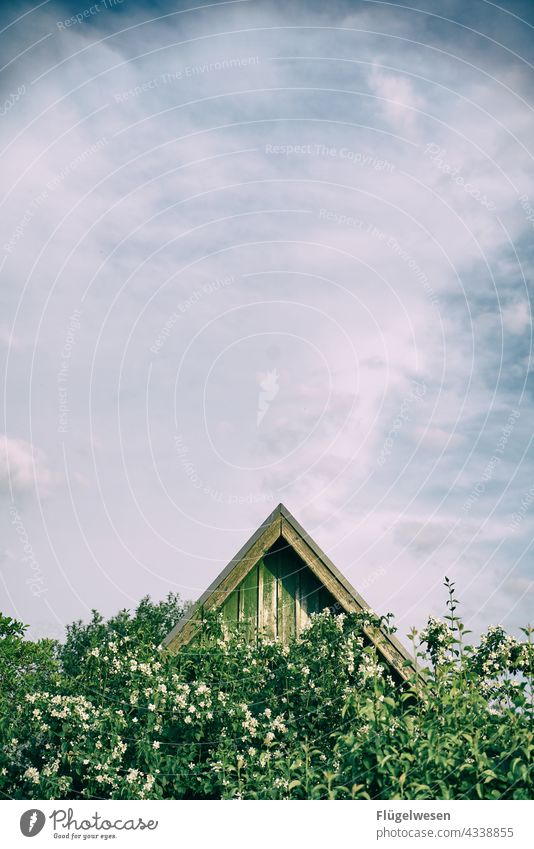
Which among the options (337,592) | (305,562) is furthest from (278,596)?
(337,592)

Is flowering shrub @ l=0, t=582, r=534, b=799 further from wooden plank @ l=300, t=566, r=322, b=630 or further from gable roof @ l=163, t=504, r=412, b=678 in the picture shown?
wooden plank @ l=300, t=566, r=322, b=630

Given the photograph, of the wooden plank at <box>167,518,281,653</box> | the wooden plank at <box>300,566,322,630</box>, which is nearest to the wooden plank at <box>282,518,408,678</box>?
the wooden plank at <box>300,566,322,630</box>

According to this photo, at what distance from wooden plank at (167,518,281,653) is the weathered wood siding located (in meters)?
0.66

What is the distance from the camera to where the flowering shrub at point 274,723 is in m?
6.80

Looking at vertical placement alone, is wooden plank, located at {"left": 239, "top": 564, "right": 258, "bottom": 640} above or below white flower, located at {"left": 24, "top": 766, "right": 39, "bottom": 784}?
above

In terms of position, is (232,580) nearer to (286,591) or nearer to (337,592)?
(286,591)

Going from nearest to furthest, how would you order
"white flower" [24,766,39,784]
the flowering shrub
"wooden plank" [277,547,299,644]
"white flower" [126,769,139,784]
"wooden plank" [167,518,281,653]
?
the flowering shrub, "white flower" [126,769,139,784], "white flower" [24,766,39,784], "wooden plank" [167,518,281,653], "wooden plank" [277,547,299,644]

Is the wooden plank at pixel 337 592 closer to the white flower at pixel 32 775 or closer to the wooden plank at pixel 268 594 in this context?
the wooden plank at pixel 268 594

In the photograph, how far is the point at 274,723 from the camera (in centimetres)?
883

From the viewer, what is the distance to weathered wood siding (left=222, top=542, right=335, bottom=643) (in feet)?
41.5

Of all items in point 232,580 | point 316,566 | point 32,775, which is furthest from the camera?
point 316,566

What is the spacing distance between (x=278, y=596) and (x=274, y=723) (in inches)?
159
